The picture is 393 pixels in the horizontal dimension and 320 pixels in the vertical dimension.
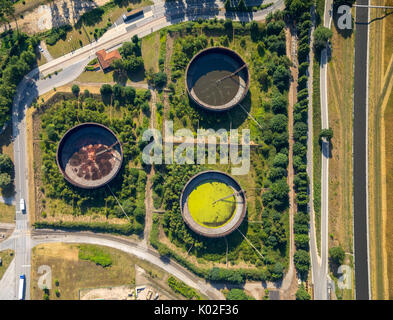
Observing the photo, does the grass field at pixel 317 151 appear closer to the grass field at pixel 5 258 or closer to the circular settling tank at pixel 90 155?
the circular settling tank at pixel 90 155

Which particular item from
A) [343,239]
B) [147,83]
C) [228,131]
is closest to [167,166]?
[228,131]

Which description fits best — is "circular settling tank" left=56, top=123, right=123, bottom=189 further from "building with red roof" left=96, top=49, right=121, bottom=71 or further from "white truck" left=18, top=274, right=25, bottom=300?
"white truck" left=18, top=274, right=25, bottom=300

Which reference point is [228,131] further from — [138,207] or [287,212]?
[138,207]

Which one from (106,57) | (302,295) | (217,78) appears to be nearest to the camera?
(302,295)

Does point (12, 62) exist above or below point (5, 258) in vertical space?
above

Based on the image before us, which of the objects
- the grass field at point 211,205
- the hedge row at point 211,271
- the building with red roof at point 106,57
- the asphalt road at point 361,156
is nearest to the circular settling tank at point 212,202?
the grass field at point 211,205

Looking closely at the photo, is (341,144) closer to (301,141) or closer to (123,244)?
(301,141)

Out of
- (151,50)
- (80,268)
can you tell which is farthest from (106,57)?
(80,268)
